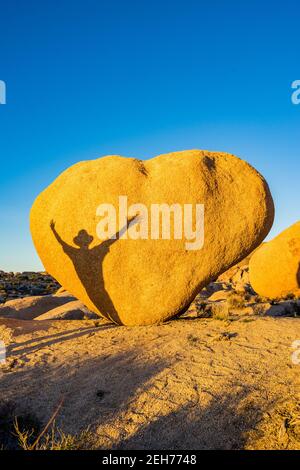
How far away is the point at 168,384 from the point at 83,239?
4049 millimetres

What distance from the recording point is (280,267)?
1717 centimetres

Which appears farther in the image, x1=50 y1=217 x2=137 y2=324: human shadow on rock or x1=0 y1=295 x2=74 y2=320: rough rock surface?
x1=0 y1=295 x2=74 y2=320: rough rock surface

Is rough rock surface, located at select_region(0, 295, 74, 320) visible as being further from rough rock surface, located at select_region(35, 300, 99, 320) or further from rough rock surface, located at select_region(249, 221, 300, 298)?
rough rock surface, located at select_region(249, 221, 300, 298)

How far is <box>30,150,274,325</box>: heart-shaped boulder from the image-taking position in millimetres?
8242

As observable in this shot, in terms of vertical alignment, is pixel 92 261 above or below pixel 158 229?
below

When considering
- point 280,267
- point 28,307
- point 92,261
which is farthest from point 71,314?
point 280,267

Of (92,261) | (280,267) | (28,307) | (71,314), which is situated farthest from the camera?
(280,267)

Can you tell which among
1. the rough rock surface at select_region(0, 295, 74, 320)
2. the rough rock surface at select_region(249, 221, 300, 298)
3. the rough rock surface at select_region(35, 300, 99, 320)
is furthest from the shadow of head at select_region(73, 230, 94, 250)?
the rough rock surface at select_region(249, 221, 300, 298)

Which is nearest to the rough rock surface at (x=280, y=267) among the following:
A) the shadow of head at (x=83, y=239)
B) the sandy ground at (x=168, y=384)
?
the sandy ground at (x=168, y=384)

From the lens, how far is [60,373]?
19.9 ft

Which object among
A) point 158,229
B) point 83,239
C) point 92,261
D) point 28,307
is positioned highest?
point 158,229

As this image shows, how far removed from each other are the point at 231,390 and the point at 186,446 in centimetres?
120

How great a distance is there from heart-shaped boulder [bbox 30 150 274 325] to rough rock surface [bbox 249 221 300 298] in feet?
29.6

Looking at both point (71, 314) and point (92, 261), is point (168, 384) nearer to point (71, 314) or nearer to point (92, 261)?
point (92, 261)
